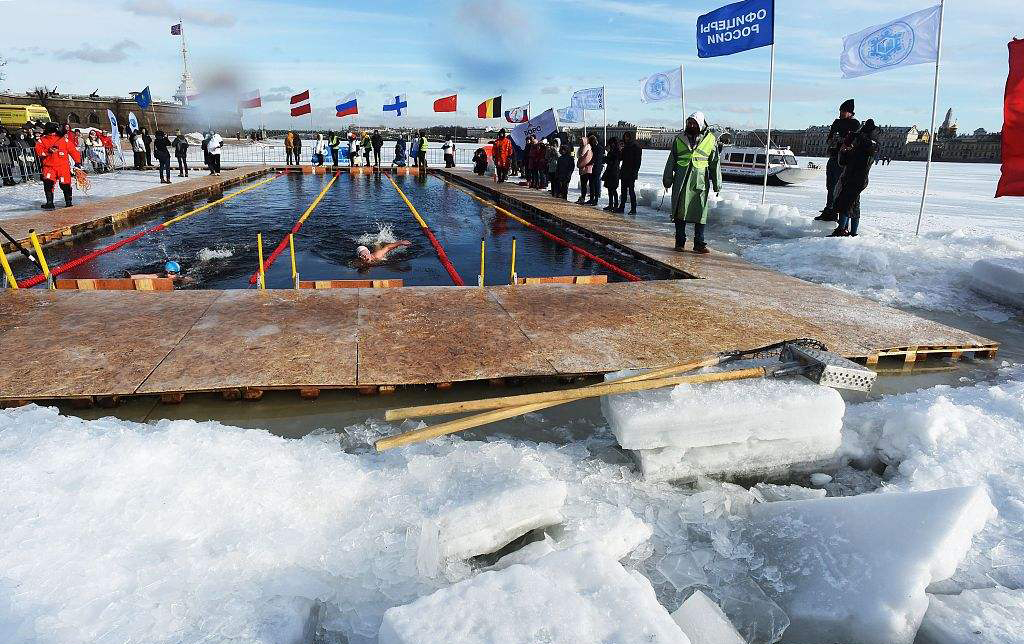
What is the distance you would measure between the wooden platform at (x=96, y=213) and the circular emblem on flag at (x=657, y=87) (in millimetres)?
13628

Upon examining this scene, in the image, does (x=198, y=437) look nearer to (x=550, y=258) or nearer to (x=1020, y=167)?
(x=550, y=258)

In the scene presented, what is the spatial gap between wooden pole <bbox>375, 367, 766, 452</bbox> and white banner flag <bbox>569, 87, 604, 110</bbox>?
19.1 m

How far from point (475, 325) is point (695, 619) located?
10.7 feet

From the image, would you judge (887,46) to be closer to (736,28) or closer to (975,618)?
(736,28)

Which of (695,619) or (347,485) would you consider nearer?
(695,619)

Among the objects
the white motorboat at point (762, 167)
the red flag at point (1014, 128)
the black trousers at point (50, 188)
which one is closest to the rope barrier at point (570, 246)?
the red flag at point (1014, 128)

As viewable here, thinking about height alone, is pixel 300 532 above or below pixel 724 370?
below

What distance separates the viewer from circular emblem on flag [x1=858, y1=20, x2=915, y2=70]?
9641 millimetres

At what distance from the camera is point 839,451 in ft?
11.1

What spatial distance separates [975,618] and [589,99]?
22.1 meters

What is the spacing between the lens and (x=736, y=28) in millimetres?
12117

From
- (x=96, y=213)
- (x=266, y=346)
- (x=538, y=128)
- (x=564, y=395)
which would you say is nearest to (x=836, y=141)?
(x=564, y=395)

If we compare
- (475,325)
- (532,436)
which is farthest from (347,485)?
(475,325)

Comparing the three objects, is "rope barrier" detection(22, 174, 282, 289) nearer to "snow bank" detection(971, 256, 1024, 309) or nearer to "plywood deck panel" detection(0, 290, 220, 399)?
"plywood deck panel" detection(0, 290, 220, 399)
